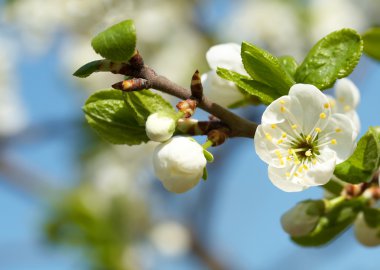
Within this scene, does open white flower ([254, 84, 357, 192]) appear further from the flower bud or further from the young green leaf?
the young green leaf

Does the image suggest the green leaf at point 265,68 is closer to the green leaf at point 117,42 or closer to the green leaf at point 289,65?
the green leaf at point 289,65

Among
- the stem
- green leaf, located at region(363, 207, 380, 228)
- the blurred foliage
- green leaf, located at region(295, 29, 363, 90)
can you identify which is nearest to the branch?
the stem

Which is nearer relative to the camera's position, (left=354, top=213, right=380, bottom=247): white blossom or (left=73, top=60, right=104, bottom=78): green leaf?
(left=73, top=60, right=104, bottom=78): green leaf

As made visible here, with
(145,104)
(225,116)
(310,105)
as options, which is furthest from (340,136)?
(145,104)

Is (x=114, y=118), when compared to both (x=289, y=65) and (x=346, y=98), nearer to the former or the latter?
(x=289, y=65)

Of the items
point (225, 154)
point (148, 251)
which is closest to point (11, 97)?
point (148, 251)

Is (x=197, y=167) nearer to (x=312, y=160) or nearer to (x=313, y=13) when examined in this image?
(x=312, y=160)

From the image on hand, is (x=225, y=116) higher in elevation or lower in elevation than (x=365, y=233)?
higher
